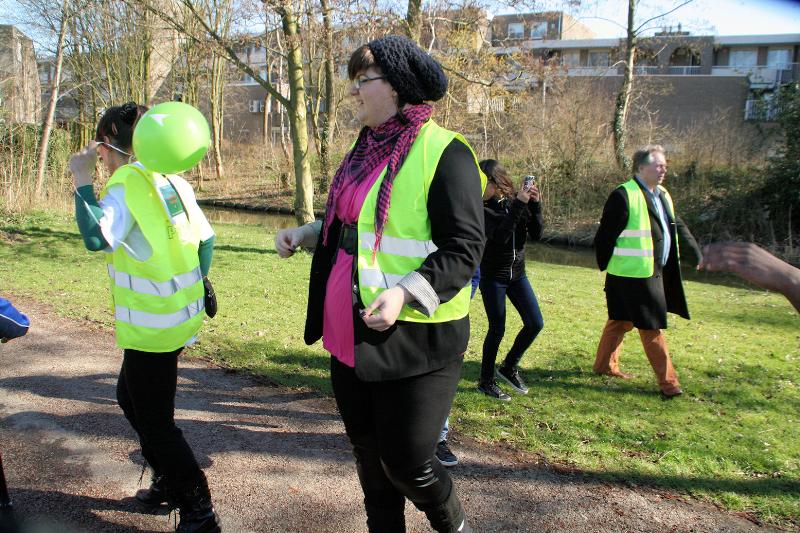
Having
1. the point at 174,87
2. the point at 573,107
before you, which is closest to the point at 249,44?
the point at 573,107

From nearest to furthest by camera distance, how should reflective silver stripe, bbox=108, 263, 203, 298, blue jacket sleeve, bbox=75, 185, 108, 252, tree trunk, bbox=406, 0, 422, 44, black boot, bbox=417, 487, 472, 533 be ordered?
black boot, bbox=417, 487, 472, 533, blue jacket sleeve, bbox=75, 185, 108, 252, reflective silver stripe, bbox=108, 263, 203, 298, tree trunk, bbox=406, 0, 422, 44

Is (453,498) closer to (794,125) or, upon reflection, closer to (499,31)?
(499,31)

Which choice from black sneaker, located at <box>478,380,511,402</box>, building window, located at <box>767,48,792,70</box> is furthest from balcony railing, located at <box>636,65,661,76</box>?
black sneaker, located at <box>478,380,511,402</box>

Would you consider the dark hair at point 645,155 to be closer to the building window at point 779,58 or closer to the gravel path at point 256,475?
the gravel path at point 256,475

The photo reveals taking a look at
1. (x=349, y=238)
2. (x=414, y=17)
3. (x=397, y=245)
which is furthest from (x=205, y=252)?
(x=414, y=17)

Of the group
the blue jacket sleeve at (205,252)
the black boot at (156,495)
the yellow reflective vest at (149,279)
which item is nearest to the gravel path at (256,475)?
the black boot at (156,495)

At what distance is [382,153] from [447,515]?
144cm

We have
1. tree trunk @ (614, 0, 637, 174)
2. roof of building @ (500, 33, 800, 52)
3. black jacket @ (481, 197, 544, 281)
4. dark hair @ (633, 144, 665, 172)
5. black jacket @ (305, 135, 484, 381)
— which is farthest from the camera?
roof of building @ (500, 33, 800, 52)

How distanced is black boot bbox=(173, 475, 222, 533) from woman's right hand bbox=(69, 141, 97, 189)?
58.0 inches

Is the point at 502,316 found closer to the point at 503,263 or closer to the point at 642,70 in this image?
the point at 503,263

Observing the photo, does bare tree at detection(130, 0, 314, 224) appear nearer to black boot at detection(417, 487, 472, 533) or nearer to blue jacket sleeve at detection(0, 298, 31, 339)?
blue jacket sleeve at detection(0, 298, 31, 339)

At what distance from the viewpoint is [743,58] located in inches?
1996

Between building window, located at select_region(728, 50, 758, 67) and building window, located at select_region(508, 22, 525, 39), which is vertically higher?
building window, located at select_region(728, 50, 758, 67)

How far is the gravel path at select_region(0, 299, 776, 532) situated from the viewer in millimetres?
3328
